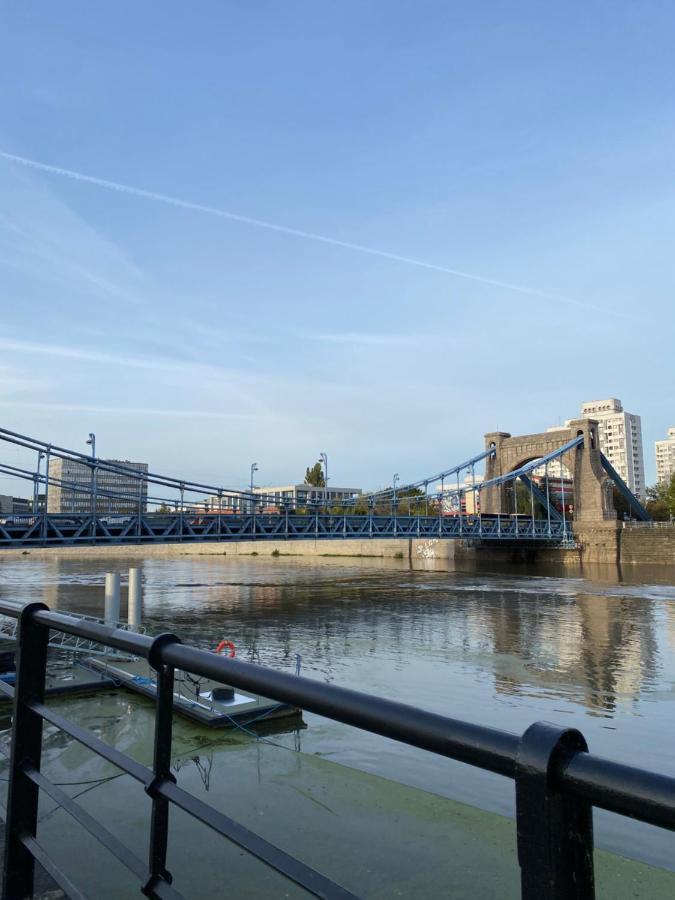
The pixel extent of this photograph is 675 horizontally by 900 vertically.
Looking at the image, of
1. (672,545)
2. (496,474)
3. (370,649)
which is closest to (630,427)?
(496,474)

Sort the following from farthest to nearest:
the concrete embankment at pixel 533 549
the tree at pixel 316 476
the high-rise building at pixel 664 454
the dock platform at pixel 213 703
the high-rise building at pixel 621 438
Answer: the high-rise building at pixel 664 454 < the high-rise building at pixel 621 438 < the tree at pixel 316 476 < the concrete embankment at pixel 533 549 < the dock platform at pixel 213 703

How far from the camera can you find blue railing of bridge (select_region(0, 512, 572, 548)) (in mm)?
24594

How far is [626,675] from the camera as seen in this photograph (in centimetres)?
1316

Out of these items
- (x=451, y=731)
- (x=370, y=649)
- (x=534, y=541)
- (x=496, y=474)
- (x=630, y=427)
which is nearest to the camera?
(x=451, y=731)

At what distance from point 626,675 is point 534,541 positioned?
139 ft

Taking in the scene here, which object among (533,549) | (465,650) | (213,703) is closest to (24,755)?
(213,703)

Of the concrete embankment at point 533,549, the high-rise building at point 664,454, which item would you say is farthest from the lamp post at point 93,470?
the high-rise building at point 664,454

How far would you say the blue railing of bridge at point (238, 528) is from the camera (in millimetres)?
24594

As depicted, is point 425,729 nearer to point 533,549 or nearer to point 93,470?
point 93,470

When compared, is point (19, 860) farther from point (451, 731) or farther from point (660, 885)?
point (660, 885)

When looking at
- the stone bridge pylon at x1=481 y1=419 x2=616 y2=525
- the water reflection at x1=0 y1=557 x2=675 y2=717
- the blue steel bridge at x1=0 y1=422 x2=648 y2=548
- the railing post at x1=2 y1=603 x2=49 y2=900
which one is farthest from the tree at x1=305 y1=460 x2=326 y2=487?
the railing post at x1=2 y1=603 x2=49 y2=900

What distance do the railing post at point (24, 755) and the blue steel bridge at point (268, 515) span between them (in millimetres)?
22909

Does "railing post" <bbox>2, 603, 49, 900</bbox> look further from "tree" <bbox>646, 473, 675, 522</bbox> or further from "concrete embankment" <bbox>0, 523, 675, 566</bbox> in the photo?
"tree" <bbox>646, 473, 675, 522</bbox>

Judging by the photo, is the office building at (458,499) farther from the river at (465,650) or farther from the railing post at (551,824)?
the railing post at (551,824)
